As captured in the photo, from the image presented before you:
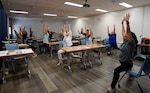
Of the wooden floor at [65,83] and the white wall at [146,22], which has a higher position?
the white wall at [146,22]

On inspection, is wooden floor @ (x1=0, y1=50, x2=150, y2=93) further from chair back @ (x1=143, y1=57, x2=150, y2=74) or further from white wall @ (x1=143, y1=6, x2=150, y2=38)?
white wall @ (x1=143, y1=6, x2=150, y2=38)

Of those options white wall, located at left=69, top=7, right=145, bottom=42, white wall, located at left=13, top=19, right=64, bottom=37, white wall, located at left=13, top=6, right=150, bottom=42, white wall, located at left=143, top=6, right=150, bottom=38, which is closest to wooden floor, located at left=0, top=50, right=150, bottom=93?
white wall, located at left=143, top=6, right=150, bottom=38

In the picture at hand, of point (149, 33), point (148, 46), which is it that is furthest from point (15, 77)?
point (149, 33)

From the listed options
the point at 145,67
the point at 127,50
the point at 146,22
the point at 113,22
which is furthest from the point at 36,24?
the point at 145,67

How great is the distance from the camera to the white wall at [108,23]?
6.43 metres

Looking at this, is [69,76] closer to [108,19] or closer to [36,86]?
[36,86]

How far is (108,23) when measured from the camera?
8742 millimetres

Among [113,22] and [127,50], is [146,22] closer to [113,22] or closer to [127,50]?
[113,22]

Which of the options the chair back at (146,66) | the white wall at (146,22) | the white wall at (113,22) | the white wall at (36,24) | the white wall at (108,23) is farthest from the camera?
the white wall at (36,24)

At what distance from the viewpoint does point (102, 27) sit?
9.43m

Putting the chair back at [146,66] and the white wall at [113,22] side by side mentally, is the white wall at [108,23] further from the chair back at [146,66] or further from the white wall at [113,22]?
the chair back at [146,66]

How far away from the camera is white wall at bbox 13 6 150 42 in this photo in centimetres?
643

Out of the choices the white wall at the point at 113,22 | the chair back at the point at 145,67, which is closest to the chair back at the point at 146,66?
the chair back at the point at 145,67

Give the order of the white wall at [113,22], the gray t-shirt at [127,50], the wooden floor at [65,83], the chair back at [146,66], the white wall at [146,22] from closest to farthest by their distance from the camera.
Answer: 1. the chair back at [146,66]
2. the gray t-shirt at [127,50]
3. the wooden floor at [65,83]
4. the white wall at [146,22]
5. the white wall at [113,22]
